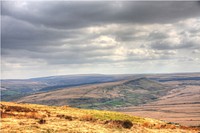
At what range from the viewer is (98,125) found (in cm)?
5056

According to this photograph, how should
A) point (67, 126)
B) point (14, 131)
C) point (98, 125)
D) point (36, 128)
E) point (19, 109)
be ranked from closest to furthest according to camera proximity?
point (14, 131)
point (36, 128)
point (67, 126)
point (98, 125)
point (19, 109)

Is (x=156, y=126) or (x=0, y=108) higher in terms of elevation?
(x=0, y=108)

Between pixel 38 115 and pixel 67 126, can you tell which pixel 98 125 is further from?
pixel 38 115

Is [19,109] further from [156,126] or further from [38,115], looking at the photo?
[156,126]

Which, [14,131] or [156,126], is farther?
[156,126]

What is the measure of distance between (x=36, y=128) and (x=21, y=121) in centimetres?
659

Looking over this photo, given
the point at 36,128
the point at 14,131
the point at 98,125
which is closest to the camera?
the point at 14,131

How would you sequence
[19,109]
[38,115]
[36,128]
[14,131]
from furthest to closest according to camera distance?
1. [19,109]
2. [38,115]
3. [36,128]
4. [14,131]

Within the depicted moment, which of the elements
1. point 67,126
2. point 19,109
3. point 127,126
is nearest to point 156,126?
point 127,126

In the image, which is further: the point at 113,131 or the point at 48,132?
the point at 113,131

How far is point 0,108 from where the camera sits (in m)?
58.0

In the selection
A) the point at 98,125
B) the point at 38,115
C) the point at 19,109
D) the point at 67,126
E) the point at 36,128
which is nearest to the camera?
the point at 36,128

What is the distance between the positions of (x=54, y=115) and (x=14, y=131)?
18.4m

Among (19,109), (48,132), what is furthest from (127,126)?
(19,109)
